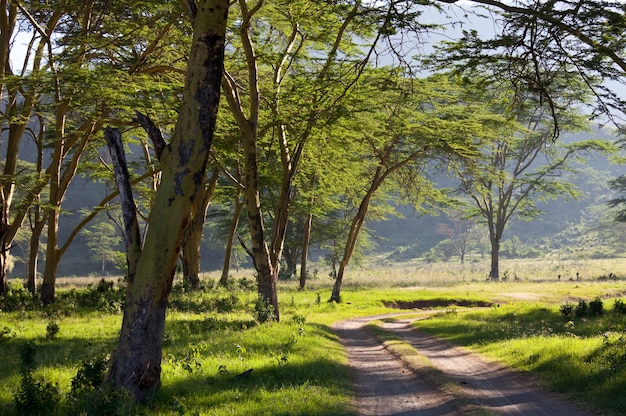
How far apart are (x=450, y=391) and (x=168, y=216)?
537 cm

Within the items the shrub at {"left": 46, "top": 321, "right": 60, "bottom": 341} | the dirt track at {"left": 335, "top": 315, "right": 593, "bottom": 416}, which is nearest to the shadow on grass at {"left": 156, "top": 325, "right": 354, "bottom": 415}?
the dirt track at {"left": 335, "top": 315, "right": 593, "bottom": 416}

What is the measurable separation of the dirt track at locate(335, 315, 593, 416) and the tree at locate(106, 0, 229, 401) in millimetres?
3211

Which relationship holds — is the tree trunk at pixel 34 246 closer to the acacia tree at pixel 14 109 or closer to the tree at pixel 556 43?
the acacia tree at pixel 14 109

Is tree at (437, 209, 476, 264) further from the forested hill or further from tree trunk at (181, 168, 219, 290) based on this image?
tree trunk at (181, 168, 219, 290)

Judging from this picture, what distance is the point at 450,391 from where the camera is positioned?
878 cm

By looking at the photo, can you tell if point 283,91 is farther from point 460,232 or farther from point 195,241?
point 460,232

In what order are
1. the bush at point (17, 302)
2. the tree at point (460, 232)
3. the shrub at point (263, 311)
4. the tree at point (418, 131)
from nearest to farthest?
the shrub at point (263, 311) → the bush at point (17, 302) → the tree at point (418, 131) → the tree at point (460, 232)

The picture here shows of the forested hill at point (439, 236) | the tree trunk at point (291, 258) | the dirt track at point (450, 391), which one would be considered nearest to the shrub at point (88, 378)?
the dirt track at point (450, 391)

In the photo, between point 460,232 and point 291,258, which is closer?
point 291,258

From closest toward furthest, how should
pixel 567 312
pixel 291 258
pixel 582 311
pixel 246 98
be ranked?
pixel 582 311
pixel 567 312
pixel 246 98
pixel 291 258

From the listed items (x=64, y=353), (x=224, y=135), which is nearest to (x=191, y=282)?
(x=224, y=135)

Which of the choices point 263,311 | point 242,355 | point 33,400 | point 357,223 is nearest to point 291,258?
point 357,223

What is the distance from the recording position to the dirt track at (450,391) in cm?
791

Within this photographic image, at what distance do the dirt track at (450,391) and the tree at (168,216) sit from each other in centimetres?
321
